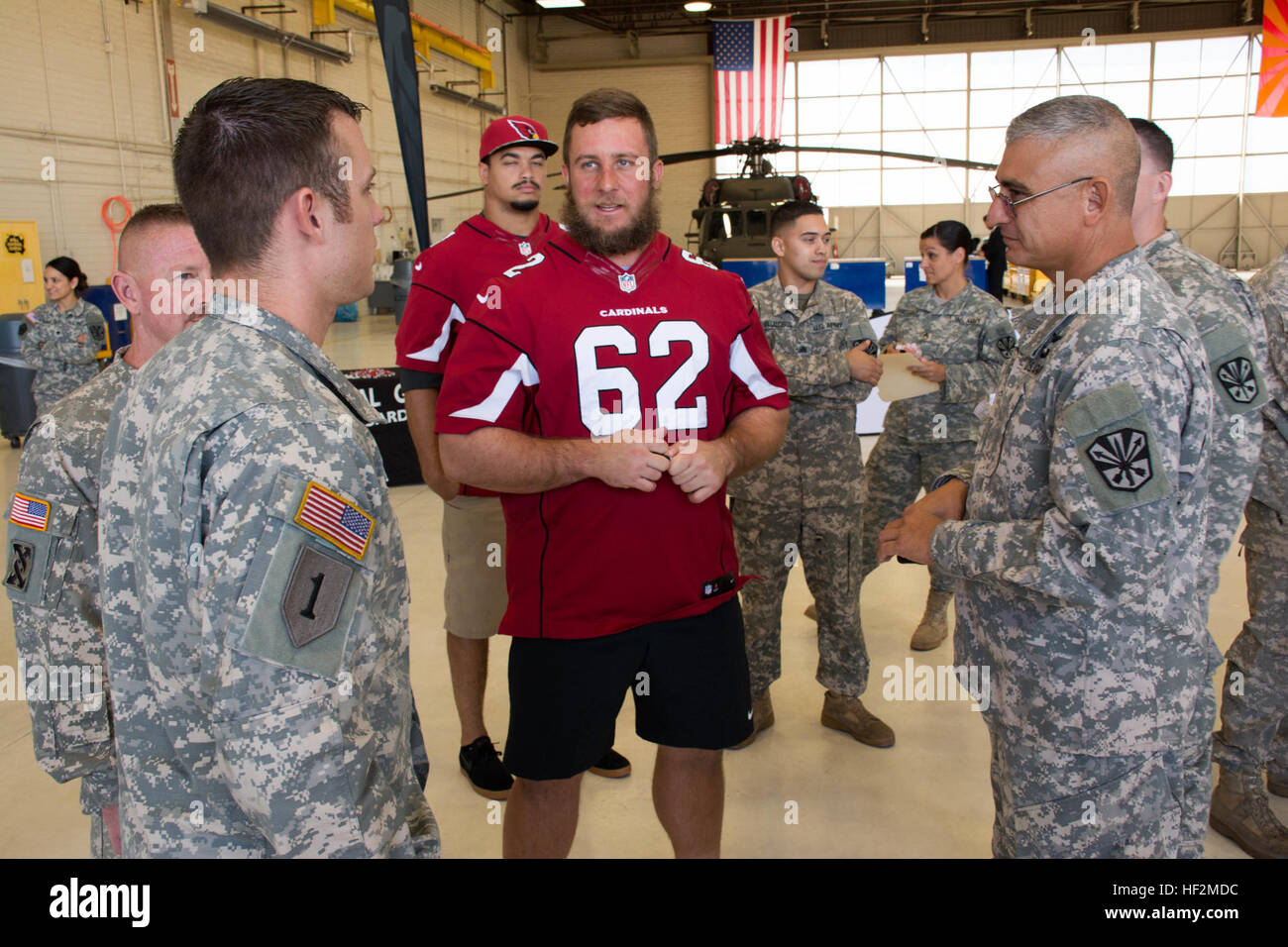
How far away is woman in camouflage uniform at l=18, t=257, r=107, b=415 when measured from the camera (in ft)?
24.3

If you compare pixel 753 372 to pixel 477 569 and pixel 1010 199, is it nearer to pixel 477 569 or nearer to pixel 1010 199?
pixel 1010 199

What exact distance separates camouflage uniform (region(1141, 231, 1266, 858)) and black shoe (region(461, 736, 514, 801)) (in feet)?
6.91

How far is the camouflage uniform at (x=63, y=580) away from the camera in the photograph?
155 centimetres

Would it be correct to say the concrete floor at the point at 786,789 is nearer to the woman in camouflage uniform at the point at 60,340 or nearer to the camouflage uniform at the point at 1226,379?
the camouflage uniform at the point at 1226,379

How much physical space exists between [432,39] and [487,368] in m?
17.8

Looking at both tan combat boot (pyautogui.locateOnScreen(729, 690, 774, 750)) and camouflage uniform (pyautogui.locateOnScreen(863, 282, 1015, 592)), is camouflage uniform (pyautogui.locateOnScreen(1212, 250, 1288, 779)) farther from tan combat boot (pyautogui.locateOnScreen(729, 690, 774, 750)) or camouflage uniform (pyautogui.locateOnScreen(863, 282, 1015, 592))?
tan combat boot (pyautogui.locateOnScreen(729, 690, 774, 750))

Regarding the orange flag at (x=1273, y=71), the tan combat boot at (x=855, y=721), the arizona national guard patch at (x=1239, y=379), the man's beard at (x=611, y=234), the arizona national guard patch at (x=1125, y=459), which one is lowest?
the tan combat boot at (x=855, y=721)

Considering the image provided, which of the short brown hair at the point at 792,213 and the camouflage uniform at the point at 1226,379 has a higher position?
the short brown hair at the point at 792,213

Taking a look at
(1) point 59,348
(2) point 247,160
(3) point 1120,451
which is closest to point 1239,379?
(3) point 1120,451

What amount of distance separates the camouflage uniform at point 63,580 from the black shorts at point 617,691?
79 cm

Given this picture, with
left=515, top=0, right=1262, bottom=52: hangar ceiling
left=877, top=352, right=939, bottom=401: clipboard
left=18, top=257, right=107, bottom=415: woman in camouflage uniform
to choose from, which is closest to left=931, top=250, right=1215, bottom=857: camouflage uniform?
left=877, top=352, right=939, bottom=401: clipboard

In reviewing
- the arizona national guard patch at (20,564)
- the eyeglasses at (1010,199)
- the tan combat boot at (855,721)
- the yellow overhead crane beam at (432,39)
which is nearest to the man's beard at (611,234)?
the eyeglasses at (1010,199)

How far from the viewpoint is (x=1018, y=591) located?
1.64 metres
